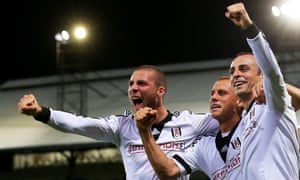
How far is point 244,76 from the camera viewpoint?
3.58m

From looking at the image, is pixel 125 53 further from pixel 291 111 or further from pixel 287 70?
pixel 291 111

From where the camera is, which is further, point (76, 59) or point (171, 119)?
point (76, 59)

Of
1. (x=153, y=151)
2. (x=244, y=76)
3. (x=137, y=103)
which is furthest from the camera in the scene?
(x=137, y=103)

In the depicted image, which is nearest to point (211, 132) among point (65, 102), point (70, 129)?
point (70, 129)

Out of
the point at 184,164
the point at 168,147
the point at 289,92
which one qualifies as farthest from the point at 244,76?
the point at 168,147

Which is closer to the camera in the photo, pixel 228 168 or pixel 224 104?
pixel 228 168

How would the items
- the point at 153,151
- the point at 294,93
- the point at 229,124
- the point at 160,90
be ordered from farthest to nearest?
1. the point at 160,90
2. the point at 229,124
3. the point at 153,151
4. the point at 294,93

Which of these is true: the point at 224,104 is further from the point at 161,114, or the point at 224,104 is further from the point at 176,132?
the point at 161,114

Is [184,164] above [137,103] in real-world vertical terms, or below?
below

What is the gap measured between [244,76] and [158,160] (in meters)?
0.68

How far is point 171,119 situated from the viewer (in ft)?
14.8

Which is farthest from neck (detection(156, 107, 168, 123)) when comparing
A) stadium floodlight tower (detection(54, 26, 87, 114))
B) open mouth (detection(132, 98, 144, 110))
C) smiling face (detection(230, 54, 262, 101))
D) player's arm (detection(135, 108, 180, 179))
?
stadium floodlight tower (detection(54, 26, 87, 114))

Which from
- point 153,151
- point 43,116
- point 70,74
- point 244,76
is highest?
→ point 70,74

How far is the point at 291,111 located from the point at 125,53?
1567 cm
